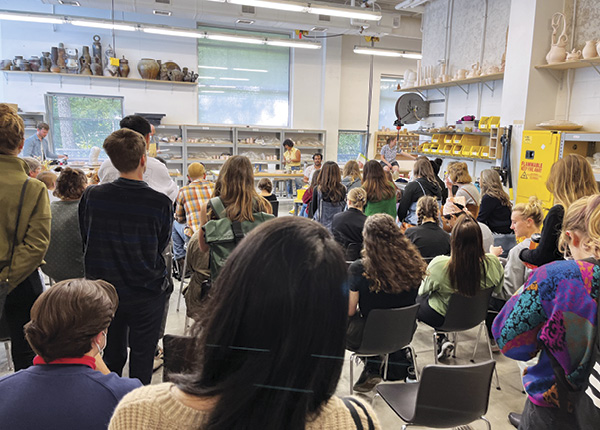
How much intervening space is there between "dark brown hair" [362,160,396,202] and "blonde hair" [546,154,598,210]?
5.44 ft

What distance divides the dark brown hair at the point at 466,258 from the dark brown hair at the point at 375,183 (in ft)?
5.86

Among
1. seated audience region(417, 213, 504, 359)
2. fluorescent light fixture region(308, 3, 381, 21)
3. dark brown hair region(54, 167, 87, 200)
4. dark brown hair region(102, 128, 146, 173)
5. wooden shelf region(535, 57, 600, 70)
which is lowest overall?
seated audience region(417, 213, 504, 359)

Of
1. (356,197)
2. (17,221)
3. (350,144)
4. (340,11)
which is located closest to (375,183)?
(356,197)

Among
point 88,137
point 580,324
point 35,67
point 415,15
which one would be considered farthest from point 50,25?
point 580,324

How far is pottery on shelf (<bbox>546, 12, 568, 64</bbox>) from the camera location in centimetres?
530

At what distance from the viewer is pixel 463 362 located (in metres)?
3.28

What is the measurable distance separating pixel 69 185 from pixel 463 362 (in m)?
3.05

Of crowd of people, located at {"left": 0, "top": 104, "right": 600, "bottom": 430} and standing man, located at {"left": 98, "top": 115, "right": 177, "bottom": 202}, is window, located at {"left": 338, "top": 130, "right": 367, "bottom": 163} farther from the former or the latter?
standing man, located at {"left": 98, "top": 115, "right": 177, "bottom": 202}

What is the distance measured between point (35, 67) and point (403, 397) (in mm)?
9458

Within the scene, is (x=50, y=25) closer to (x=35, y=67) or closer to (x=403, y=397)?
(x=35, y=67)

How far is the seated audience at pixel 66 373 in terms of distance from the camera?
3.64ft

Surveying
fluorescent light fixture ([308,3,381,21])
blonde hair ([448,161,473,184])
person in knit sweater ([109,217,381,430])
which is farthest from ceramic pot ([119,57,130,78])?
person in knit sweater ([109,217,381,430])

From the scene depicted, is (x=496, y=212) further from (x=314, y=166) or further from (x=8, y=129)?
(x=8, y=129)

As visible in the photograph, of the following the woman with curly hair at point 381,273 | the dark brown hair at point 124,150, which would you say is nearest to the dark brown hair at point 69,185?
the dark brown hair at point 124,150
